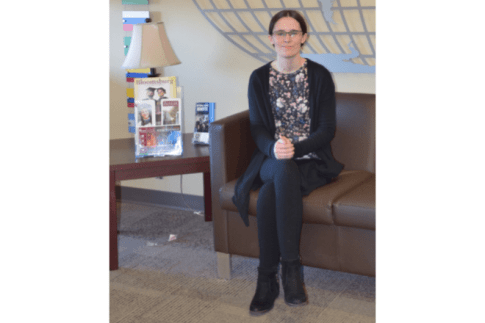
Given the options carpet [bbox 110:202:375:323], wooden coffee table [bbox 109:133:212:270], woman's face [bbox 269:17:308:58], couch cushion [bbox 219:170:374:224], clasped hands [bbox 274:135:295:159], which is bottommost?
carpet [bbox 110:202:375:323]

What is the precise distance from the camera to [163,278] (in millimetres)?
2322

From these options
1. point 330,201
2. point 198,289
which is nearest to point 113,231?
point 198,289

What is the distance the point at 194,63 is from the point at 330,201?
1.68 metres

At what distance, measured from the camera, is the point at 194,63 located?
328cm

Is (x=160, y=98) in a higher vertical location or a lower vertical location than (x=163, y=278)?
higher

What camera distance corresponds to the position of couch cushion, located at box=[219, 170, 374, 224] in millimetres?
1970

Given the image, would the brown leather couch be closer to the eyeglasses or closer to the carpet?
the carpet

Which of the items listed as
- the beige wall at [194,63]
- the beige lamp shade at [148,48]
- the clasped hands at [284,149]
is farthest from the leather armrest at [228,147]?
the beige wall at [194,63]

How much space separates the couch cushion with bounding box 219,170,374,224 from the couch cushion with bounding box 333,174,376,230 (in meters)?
0.03

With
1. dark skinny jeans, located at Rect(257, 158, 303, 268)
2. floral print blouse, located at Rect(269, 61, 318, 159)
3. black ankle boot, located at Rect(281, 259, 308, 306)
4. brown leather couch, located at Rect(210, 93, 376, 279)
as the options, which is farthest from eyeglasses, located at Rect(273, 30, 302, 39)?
black ankle boot, located at Rect(281, 259, 308, 306)
